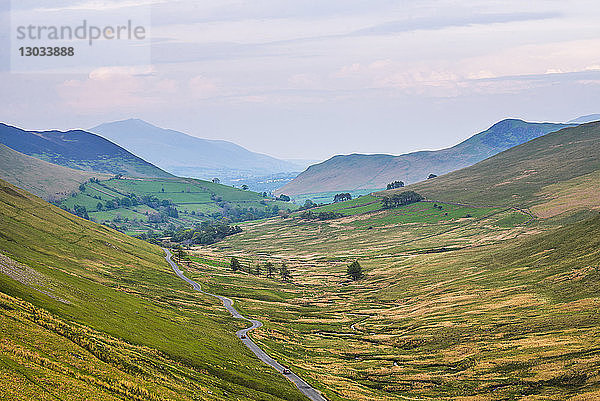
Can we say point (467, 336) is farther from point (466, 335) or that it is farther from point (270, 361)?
point (270, 361)

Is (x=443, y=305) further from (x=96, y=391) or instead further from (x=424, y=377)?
(x=96, y=391)

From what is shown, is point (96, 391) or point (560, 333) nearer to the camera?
point (96, 391)

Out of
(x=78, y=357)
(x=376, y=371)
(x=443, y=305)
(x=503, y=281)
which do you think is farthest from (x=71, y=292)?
(x=503, y=281)

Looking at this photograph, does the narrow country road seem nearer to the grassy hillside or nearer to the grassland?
the grassy hillside

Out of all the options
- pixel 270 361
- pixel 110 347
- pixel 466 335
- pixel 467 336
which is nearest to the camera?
pixel 110 347

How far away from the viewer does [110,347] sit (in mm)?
71375

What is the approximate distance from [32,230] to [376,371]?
14132cm

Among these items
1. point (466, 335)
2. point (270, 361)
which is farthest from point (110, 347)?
point (466, 335)

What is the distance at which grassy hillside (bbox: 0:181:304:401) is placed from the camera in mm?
53344

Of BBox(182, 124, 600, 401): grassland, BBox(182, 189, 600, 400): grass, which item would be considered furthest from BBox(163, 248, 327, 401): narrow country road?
BBox(182, 124, 600, 401): grassland

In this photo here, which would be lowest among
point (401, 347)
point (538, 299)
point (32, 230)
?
point (401, 347)

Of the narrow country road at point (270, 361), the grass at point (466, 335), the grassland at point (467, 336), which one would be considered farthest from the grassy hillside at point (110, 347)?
the grassland at point (467, 336)

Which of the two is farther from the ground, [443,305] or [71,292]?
[71,292]

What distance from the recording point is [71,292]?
340ft
